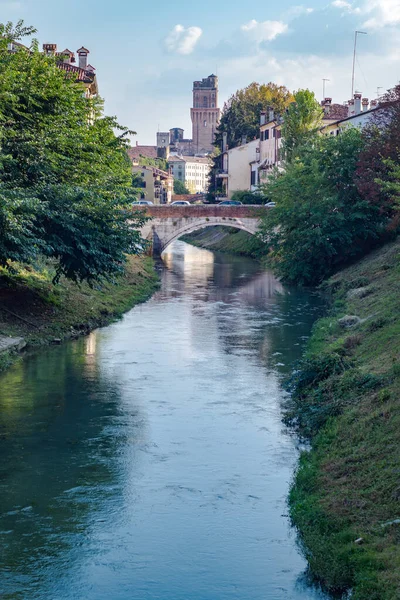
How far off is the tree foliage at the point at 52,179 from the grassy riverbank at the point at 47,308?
1311 millimetres

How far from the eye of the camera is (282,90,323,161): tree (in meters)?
56.2

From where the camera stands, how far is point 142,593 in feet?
32.6

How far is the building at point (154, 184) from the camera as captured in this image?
105125mm

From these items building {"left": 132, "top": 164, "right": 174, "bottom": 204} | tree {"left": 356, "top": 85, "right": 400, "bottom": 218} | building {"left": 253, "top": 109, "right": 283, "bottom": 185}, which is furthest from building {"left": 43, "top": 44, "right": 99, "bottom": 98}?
building {"left": 132, "top": 164, "right": 174, "bottom": 204}

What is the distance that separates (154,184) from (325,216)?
7484cm

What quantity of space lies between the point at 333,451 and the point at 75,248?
1290 cm

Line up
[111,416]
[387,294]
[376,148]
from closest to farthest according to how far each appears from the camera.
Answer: [111,416]
[387,294]
[376,148]

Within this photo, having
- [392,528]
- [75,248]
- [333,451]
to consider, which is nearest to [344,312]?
[75,248]

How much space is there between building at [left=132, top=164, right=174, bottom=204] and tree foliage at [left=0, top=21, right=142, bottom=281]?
67462 millimetres

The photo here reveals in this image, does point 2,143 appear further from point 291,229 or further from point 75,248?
point 291,229

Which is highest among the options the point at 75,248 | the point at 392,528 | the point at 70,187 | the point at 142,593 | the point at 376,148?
the point at 376,148

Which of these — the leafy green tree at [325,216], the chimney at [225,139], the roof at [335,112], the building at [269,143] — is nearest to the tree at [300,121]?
the roof at [335,112]

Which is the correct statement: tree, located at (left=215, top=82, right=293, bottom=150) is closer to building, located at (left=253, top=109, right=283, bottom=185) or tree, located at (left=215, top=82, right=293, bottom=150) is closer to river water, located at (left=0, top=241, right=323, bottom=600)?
building, located at (left=253, top=109, right=283, bottom=185)

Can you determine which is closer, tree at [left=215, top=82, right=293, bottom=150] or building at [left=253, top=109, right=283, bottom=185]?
building at [left=253, top=109, right=283, bottom=185]
